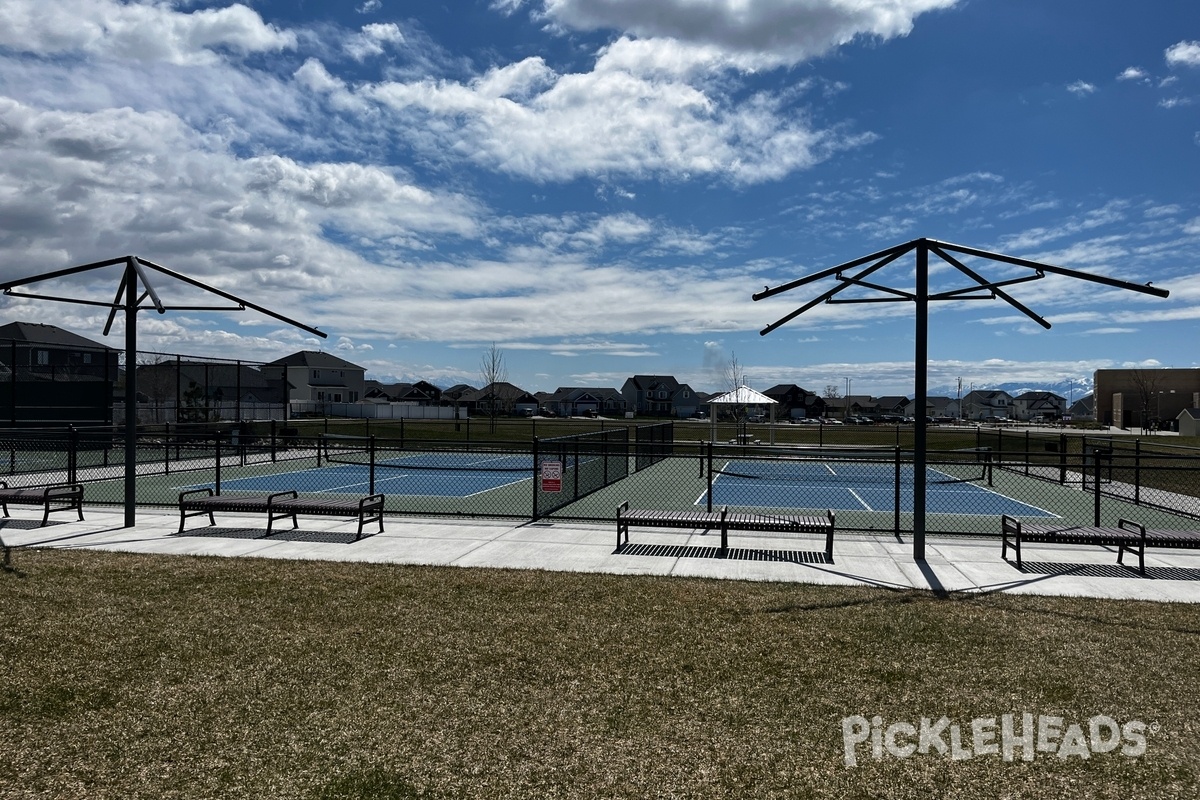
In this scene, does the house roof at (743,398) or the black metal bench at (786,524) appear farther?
the house roof at (743,398)

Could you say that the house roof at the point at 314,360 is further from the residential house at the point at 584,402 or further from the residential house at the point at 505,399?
the residential house at the point at 584,402

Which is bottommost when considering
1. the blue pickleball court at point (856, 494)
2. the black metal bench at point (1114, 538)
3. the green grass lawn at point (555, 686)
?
the blue pickleball court at point (856, 494)

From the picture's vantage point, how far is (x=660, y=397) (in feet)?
427

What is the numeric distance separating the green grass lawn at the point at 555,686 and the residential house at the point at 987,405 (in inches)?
6273

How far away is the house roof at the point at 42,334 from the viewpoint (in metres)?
51.6

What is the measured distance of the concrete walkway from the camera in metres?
9.45

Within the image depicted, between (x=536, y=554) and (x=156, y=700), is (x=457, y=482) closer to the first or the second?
(x=536, y=554)

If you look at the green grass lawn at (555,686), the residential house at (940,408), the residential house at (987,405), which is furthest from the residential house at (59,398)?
the residential house at (987,405)

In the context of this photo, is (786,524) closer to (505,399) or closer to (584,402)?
(505,399)

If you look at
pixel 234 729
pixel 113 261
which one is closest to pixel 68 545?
pixel 113 261

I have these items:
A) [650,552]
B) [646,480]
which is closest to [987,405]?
[646,480]

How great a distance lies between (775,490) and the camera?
22.1 meters

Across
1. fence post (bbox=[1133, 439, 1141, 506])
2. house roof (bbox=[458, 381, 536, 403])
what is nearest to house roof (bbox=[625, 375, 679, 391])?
house roof (bbox=[458, 381, 536, 403])

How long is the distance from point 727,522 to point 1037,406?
17683 centimetres
